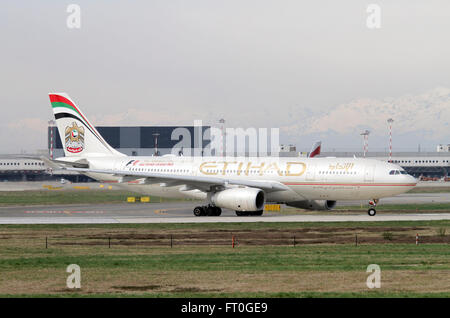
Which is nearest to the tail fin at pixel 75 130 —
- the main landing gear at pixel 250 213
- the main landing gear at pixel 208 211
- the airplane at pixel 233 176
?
the airplane at pixel 233 176

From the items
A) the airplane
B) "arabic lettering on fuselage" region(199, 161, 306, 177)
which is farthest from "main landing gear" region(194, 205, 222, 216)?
"arabic lettering on fuselage" region(199, 161, 306, 177)

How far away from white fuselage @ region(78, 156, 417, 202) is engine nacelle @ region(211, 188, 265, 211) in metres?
2.52

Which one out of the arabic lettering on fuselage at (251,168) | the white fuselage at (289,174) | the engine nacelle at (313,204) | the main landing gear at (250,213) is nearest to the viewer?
the white fuselage at (289,174)

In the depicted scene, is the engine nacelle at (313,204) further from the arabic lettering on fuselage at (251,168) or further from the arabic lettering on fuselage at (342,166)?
the arabic lettering on fuselage at (342,166)

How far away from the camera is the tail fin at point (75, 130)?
63.5 m

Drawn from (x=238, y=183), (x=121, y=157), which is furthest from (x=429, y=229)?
(x=121, y=157)

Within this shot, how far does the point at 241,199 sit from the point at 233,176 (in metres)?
4.61

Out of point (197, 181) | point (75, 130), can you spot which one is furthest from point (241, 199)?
point (75, 130)

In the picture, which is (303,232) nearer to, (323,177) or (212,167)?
(323,177)

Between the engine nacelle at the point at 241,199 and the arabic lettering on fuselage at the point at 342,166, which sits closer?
the engine nacelle at the point at 241,199

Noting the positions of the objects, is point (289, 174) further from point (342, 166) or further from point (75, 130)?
point (75, 130)

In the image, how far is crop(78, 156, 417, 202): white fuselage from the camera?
54156 millimetres
